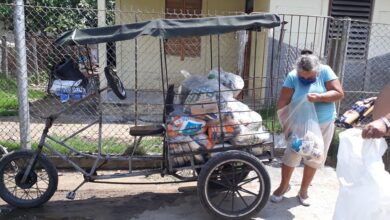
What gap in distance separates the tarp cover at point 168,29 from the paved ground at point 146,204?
63.8 inches

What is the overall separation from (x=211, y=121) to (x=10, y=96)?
6.12m

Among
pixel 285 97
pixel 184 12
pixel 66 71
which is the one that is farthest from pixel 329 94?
pixel 184 12

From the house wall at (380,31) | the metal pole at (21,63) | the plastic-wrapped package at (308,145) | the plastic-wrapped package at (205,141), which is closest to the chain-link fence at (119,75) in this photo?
the metal pole at (21,63)

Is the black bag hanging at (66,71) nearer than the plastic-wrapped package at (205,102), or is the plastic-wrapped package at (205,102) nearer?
the plastic-wrapped package at (205,102)

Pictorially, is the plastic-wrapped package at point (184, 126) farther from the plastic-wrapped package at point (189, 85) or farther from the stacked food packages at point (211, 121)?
the plastic-wrapped package at point (189, 85)

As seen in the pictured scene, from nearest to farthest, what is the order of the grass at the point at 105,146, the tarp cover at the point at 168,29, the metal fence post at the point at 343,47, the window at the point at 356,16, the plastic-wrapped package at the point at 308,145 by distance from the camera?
the tarp cover at the point at 168,29
the plastic-wrapped package at the point at 308,145
the metal fence post at the point at 343,47
the grass at the point at 105,146
the window at the point at 356,16

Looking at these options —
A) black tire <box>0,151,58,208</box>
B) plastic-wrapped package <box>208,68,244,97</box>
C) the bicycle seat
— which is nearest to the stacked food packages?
plastic-wrapped package <box>208,68,244,97</box>

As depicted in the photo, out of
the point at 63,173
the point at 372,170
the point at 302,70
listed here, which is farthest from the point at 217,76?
the point at 63,173

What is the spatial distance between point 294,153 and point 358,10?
5.30 metres

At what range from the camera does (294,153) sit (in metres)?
4.09

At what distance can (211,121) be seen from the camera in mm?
3846

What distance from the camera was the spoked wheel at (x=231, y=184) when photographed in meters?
→ 3.72

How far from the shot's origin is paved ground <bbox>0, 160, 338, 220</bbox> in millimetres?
4012

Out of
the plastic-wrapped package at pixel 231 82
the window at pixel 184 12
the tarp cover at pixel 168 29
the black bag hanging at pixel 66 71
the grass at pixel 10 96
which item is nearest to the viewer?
the tarp cover at pixel 168 29
